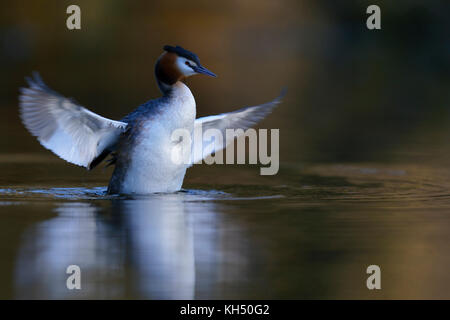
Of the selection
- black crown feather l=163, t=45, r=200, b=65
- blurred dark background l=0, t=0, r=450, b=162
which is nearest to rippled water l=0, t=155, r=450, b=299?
black crown feather l=163, t=45, r=200, b=65

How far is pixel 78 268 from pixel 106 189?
3.89 meters

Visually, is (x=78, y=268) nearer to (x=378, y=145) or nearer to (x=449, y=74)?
(x=378, y=145)

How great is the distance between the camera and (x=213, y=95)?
2208 cm

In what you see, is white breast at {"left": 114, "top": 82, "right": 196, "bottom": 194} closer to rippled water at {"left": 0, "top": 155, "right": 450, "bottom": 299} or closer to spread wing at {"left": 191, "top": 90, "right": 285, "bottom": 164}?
rippled water at {"left": 0, "top": 155, "right": 450, "bottom": 299}

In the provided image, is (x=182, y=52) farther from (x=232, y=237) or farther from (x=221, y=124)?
(x=232, y=237)

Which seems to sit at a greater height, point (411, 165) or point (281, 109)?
point (281, 109)

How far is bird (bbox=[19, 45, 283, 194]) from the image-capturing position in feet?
31.4

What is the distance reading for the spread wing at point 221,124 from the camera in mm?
10742

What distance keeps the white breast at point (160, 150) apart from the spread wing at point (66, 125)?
0.29 m

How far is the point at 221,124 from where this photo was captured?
10977 mm

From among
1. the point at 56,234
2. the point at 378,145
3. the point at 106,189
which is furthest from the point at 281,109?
the point at 56,234

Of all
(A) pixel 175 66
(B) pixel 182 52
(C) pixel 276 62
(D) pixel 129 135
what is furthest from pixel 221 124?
(C) pixel 276 62

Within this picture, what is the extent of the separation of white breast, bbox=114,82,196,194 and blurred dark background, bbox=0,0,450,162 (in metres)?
3.39

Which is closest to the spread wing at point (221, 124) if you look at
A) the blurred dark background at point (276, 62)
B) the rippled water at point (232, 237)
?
the rippled water at point (232, 237)
